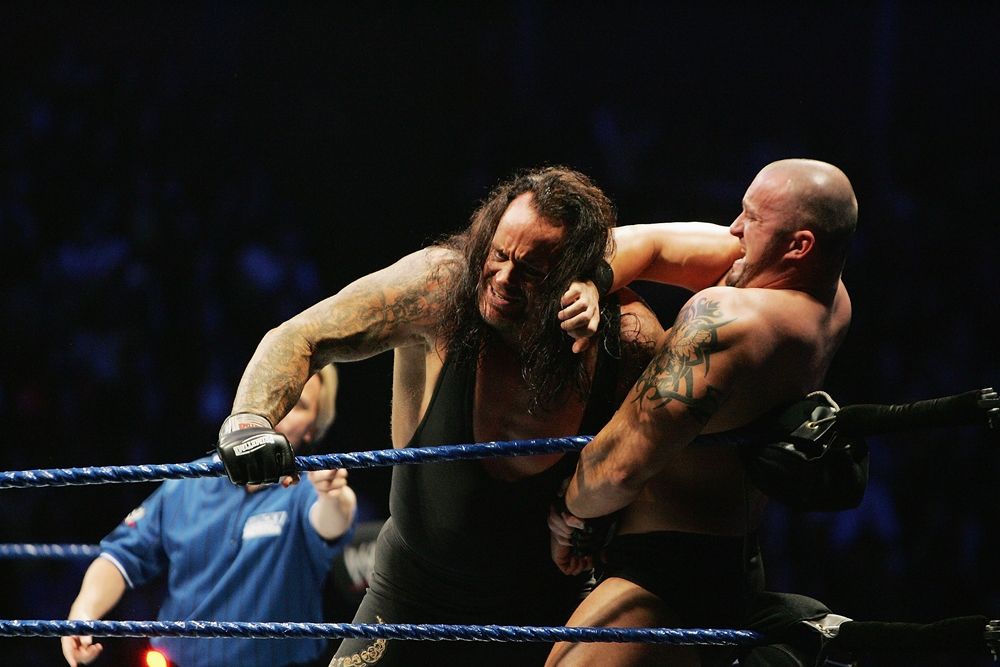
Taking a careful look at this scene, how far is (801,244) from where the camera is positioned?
178cm

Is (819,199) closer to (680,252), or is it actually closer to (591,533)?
(680,252)

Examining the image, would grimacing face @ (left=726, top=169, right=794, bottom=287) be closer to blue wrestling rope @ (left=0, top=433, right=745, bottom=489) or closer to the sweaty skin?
the sweaty skin

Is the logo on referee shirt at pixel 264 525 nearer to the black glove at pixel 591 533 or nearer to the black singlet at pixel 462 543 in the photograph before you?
the black singlet at pixel 462 543

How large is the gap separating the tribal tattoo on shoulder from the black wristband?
0.68ft

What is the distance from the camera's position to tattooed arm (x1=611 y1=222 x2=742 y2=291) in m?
2.02

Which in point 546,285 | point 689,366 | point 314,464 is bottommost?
point 314,464

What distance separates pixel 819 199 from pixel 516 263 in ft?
1.66

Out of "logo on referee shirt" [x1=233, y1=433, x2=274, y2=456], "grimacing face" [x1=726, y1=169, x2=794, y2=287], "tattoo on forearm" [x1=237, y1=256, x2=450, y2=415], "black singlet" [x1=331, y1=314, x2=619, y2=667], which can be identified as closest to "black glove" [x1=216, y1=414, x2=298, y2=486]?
"logo on referee shirt" [x1=233, y1=433, x2=274, y2=456]

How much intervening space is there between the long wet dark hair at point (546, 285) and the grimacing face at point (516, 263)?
0.01 m

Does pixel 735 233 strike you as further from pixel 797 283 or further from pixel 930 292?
pixel 930 292

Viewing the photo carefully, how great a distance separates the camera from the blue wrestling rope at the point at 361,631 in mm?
1661

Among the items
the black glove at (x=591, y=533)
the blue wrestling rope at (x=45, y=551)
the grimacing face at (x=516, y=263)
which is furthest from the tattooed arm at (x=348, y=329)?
the blue wrestling rope at (x=45, y=551)

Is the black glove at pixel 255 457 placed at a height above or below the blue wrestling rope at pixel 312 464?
above

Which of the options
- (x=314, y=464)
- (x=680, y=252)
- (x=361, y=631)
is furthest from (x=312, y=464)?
(x=680, y=252)
